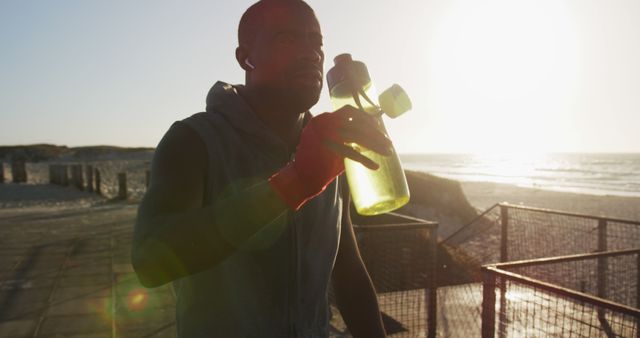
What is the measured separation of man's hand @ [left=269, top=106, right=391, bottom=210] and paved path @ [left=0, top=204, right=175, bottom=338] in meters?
4.26

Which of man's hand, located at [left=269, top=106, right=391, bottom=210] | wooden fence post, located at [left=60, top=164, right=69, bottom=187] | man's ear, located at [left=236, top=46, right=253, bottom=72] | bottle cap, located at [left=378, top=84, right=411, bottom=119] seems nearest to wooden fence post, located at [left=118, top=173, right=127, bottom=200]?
wooden fence post, located at [left=60, top=164, right=69, bottom=187]

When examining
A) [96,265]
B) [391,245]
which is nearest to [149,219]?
[391,245]

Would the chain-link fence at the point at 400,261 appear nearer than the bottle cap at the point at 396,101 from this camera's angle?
No

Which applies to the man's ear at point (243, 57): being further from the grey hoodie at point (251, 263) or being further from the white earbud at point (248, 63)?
the grey hoodie at point (251, 263)

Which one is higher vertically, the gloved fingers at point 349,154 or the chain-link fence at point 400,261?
the gloved fingers at point 349,154

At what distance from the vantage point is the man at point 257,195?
1.24m

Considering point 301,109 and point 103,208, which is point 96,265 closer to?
point 301,109

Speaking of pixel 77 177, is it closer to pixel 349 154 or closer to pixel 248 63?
pixel 248 63

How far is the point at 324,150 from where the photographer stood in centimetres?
125

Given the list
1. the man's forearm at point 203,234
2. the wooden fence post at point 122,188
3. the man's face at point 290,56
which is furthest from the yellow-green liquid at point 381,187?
the wooden fence post at point 122,188

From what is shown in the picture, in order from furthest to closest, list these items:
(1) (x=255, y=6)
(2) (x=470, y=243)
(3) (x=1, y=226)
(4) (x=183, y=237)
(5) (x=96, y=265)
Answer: (2) (x=470, y=243), (3) (x=1, y=226), (5) (x=96, y=265), (1) (x=255, y=6), (4) (x=183, y=237)

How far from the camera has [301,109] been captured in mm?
1650

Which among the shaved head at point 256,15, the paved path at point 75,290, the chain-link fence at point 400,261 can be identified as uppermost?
the shaved head at point 256,15

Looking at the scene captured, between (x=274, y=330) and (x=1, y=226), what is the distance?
12800 millimetres
